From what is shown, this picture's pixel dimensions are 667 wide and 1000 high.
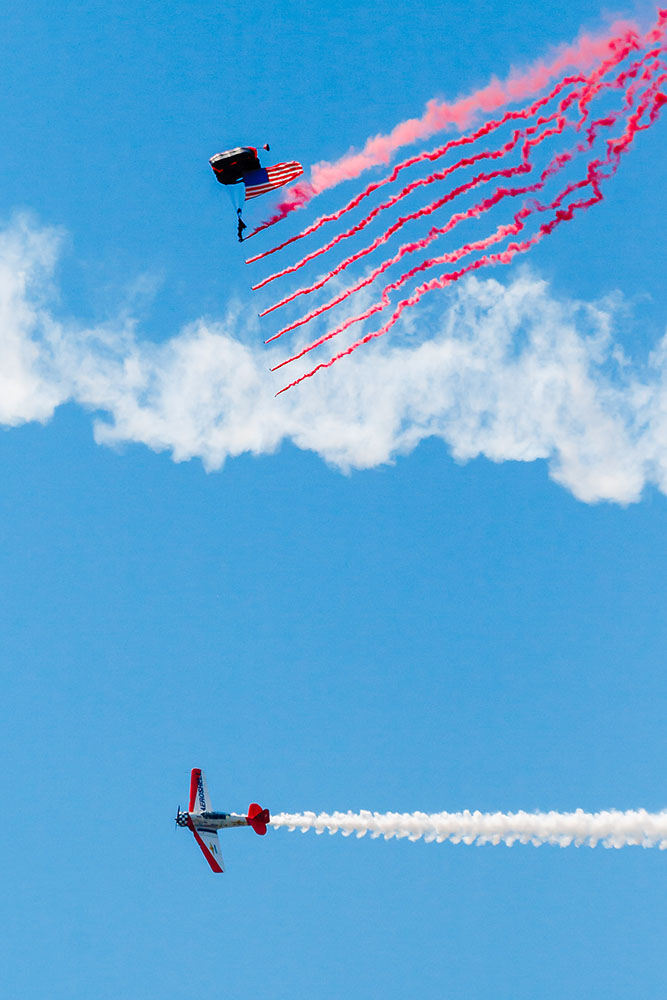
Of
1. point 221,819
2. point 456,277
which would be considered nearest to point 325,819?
point 221,819

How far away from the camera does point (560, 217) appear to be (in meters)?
55.1

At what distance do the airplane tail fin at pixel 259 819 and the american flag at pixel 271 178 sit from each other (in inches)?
1363

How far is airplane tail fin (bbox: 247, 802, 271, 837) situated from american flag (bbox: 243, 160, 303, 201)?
1363 inches

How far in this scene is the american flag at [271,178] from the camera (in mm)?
65312

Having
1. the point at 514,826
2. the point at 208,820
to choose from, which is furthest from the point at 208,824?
the point at 514,826

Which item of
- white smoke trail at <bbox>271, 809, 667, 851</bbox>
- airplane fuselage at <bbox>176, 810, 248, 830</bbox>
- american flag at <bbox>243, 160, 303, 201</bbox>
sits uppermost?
american flag at <bbox>243, 160, 303, 201</bbox>

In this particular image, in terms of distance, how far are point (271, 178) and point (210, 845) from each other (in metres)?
40.1

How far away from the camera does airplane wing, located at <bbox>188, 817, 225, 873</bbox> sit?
78375 millimetres

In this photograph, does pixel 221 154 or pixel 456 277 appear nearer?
pixel 456 277

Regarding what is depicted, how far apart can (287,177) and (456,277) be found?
39.0ft

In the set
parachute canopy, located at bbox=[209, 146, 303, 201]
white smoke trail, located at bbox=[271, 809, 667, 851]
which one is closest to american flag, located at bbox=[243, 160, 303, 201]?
parachute canopy, located at bbox=[209, 146, 303, 201]

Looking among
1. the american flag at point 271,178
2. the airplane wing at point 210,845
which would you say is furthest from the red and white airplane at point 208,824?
the american flag at point 271,178

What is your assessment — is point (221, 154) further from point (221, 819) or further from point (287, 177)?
point (221, 819)

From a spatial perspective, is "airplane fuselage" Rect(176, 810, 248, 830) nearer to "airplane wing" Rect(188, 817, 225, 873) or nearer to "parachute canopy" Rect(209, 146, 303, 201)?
"airplane wing" Rect(188, 817, 225, 873)
